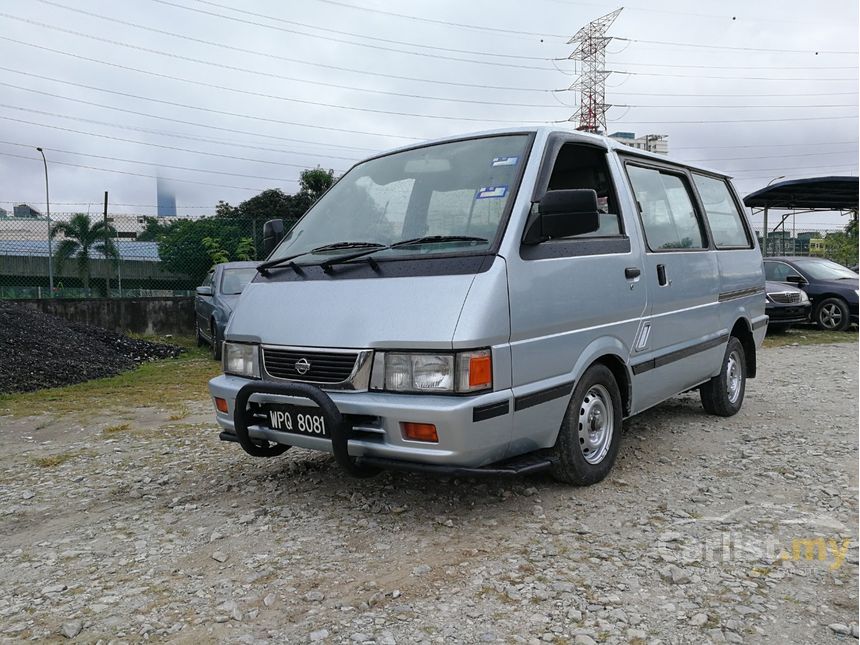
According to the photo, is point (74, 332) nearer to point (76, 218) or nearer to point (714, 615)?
point (76, 218)

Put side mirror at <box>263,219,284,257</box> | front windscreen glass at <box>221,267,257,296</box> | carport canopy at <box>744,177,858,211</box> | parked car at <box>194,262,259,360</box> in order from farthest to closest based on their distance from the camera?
carport canopy at <box>744,177,858,211</box> → front windscreen glass at <box>221,267,257,296</box> → parked car at <box>194,262,259,360</box> → side mirror at <box>263,219,284,257</box>

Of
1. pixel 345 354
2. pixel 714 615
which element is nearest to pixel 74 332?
pixel 345 354

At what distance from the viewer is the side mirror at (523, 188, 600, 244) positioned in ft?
12.0

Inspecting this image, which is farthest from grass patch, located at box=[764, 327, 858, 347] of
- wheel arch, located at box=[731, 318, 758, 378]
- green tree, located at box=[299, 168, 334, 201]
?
green tree, located at box=[299, 168, 334, 201]

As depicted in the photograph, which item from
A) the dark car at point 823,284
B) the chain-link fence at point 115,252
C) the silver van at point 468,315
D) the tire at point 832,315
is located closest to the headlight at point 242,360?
the silver van at point 468,315

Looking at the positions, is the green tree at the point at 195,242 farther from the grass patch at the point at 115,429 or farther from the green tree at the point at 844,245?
the green tree at the point at 844,245

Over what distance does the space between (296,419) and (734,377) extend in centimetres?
433

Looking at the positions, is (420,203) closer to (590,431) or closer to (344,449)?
(344,449)

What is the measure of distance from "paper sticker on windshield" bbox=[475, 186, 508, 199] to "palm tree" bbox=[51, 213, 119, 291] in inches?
431

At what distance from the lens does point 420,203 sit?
420cm

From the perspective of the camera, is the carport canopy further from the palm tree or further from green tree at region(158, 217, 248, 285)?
the palm tree

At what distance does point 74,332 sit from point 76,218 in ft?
8.62

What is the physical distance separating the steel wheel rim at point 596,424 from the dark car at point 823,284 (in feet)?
37.8

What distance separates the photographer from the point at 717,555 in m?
3.32
